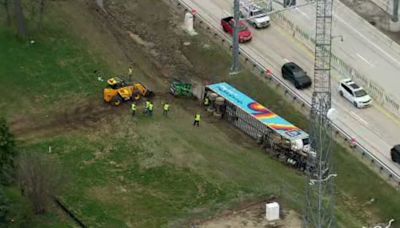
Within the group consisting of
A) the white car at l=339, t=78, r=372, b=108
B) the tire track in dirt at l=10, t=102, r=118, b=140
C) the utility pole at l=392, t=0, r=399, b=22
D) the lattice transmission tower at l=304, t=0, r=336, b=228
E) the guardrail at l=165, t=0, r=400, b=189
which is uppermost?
the lattice transmission tower at l=304, t=0, r=336, b=228

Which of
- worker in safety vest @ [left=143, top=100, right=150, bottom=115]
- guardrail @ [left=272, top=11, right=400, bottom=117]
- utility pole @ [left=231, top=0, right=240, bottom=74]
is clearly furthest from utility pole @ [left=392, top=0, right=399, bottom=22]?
worker in safety vest @ [left=143, top=100, right=150, bottom=115]

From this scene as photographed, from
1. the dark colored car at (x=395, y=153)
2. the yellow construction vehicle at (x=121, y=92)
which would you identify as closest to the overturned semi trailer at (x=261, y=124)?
the yellow construction vehicle at (x=121, y=92)

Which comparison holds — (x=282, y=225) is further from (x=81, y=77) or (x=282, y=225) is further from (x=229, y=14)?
(x=229, y=14)

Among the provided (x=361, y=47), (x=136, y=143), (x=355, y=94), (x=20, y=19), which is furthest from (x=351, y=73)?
(x=20, y=19)

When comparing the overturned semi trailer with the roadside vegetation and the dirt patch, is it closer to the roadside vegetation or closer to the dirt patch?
the roadside vegetation

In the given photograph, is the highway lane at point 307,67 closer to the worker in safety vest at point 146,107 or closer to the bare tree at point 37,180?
the worker in safety vest at point 146,107

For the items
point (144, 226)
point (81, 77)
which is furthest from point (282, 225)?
point (81, 77)
